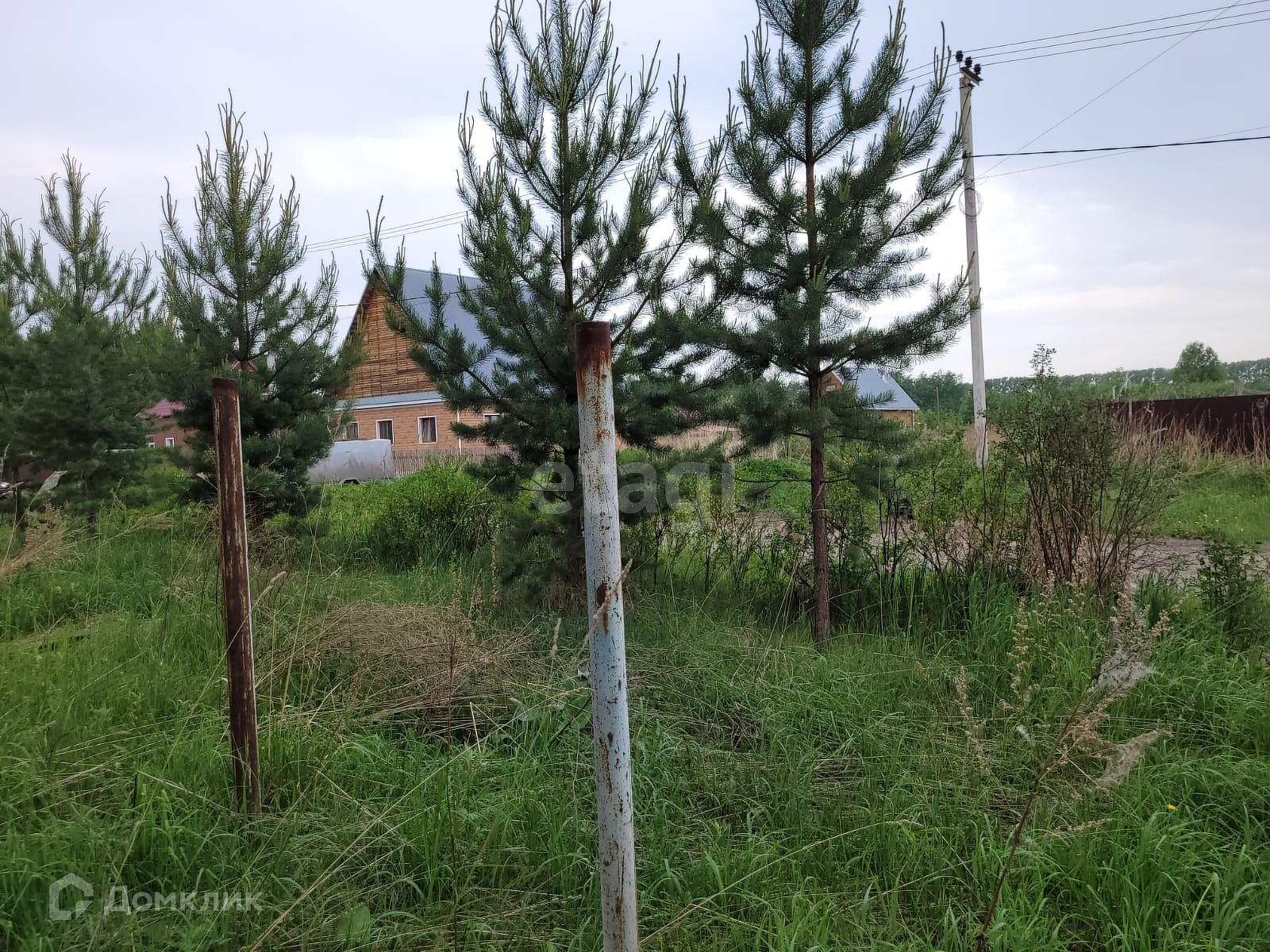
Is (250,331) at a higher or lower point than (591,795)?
higher

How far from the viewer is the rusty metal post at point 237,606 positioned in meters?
2.21

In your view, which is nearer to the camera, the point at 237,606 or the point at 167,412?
the point at 237,606

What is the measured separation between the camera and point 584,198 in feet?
15.4

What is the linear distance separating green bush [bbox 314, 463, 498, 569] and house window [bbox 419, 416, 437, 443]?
16744mm

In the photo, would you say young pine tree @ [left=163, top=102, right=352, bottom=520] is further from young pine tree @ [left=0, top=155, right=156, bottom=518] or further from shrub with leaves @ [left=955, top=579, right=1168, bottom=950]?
shrub with leaves @ [left=955, top=579, right=1168, bottom=950]

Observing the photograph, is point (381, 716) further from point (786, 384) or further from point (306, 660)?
point (786, 384)

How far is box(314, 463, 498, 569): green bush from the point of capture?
23.0 feet

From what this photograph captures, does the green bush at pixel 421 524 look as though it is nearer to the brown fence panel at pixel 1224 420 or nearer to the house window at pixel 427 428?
the brown fence panel at pixel 1224 420

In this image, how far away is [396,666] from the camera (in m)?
3.38

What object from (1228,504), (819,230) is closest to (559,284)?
(819,230)

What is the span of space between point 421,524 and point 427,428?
59.9 feet

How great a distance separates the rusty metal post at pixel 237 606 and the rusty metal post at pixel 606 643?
1.30 meters

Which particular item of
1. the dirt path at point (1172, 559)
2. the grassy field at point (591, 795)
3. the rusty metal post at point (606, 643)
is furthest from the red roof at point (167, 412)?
the dirt path at point (1172, 559)

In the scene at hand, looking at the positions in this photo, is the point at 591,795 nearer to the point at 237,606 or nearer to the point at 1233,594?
the point at 237,606
